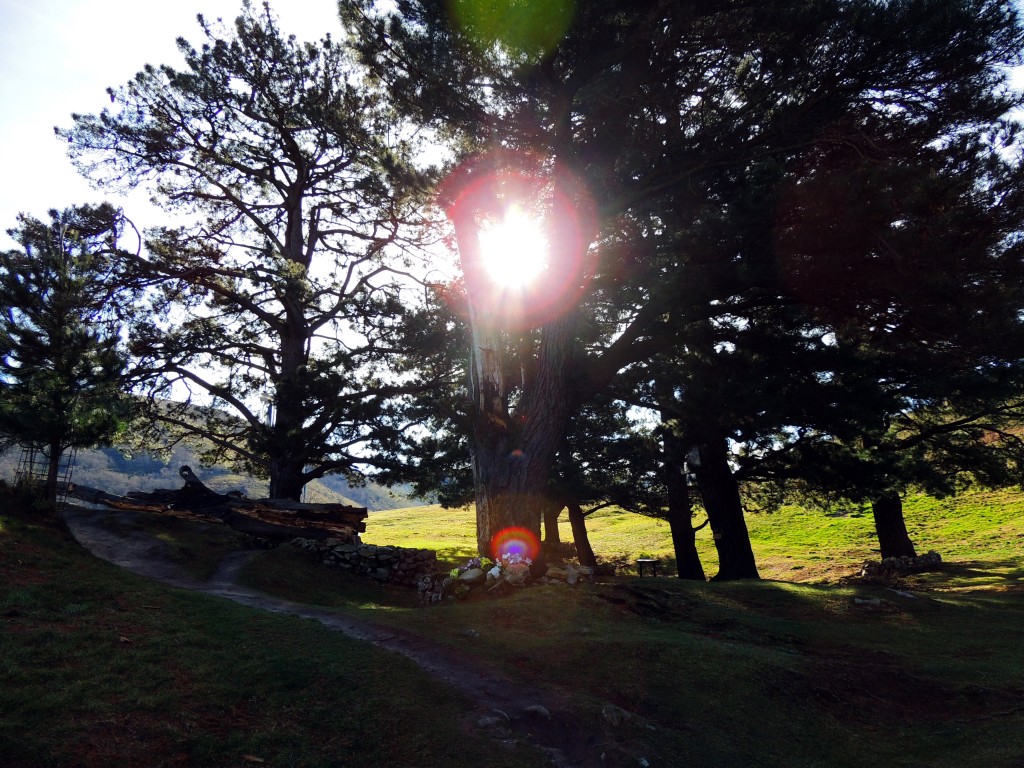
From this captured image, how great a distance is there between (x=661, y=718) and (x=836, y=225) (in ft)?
24.2

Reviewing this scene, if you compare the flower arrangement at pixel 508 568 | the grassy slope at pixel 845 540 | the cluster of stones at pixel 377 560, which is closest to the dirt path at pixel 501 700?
the flower arrangement at pixel 508 568

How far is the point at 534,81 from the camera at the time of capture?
435 inches

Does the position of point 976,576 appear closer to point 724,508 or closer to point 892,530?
point 892,530

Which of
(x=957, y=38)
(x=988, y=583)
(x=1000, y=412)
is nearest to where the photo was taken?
(x=957, y=38)

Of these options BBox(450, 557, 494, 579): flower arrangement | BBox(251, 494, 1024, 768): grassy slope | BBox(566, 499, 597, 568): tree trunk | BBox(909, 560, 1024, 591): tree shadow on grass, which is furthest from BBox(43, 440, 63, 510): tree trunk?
BBox(909, 560, 1024, 591): tree shadow on grass

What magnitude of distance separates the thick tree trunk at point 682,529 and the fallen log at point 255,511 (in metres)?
9.98

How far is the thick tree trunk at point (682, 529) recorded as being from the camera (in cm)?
1962

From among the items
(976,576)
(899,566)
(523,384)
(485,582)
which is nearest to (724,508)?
(899,566)

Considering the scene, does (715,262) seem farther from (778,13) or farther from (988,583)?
(988,583)

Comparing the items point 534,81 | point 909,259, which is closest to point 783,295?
point 909,259

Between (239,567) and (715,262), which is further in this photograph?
(239,567)

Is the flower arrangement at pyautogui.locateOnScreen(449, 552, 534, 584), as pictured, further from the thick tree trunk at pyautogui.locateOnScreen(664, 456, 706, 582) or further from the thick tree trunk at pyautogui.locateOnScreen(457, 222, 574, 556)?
the thick tree trunk at pyautogui.locateOnScreen(664, 456, 706, 582)

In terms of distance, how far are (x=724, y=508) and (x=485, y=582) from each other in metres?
9.33

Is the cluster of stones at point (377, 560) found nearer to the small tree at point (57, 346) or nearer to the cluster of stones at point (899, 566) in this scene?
the small tree at point (57, 346)
